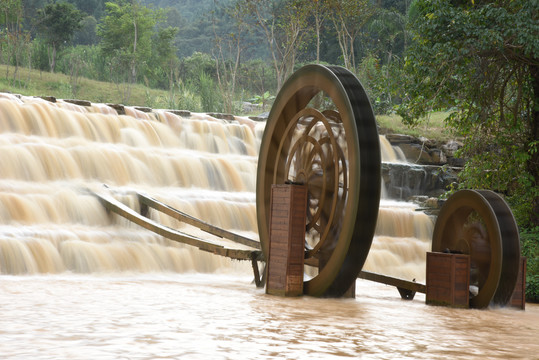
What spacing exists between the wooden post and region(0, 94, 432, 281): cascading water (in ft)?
10.9

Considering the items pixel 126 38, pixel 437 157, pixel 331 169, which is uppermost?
pixel 126 38

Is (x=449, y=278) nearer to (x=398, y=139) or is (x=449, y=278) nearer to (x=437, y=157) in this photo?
(x=437, y=157)

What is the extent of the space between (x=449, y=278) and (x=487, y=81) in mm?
6348

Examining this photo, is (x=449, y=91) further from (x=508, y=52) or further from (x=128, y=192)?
(x=128, y=192)

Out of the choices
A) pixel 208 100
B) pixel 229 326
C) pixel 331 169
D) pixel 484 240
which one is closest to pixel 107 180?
pixel 331 169

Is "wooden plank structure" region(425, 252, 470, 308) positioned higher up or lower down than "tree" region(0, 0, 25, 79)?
lower down

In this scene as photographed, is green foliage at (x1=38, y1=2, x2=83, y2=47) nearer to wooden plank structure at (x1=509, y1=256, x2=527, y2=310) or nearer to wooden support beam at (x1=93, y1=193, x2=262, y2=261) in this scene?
wooden support beam at (x1=93, y1=193, x2=262, y2=261)

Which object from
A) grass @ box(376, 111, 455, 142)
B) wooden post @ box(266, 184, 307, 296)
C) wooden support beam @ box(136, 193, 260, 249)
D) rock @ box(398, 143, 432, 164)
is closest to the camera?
wooden post @ box(266, 184, 307, 296)

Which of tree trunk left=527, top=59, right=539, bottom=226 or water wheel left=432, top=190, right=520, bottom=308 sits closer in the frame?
water wheel left=432, top=190, right=520, bottom=308

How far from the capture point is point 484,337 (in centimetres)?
591

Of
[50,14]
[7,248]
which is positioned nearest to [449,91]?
[7,248]

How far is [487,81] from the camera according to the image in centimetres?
1390

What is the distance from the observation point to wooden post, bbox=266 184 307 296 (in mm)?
8258

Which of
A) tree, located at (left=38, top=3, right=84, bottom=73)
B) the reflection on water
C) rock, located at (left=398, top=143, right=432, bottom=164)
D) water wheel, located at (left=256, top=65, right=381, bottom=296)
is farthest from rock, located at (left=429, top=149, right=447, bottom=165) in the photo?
tree, located at (left=38, top=3, right=84, bottom=73)
